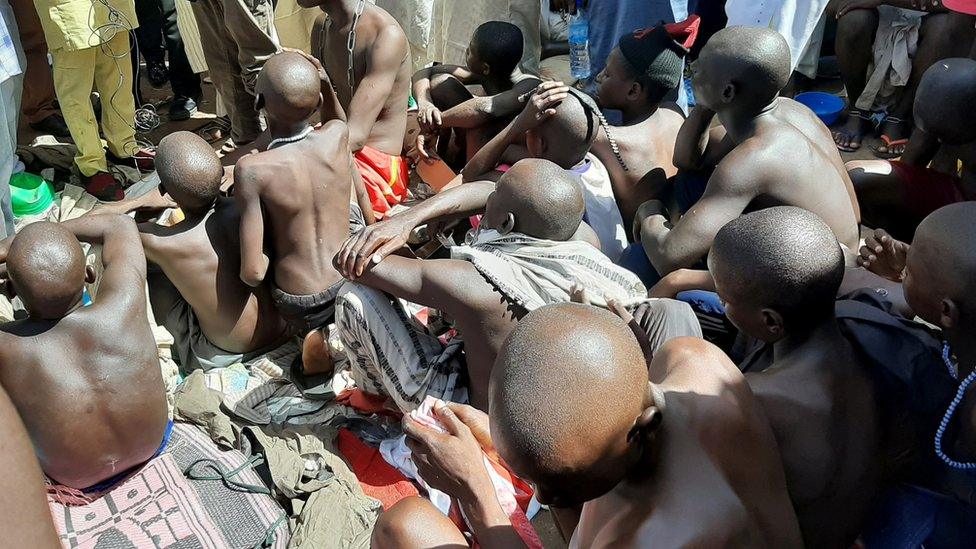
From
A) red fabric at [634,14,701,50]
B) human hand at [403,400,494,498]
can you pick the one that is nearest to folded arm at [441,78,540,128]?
red fabric at [634,14,701,50]

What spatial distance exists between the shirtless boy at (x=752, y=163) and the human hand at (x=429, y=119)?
155 centimetres

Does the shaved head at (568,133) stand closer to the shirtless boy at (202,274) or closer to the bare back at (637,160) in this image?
the bare back at (637,160)

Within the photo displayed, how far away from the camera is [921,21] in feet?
15.8

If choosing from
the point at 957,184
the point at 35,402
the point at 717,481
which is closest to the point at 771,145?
the point at 957,184

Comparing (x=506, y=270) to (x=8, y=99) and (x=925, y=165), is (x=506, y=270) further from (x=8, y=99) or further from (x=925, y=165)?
(x=8, y=99)

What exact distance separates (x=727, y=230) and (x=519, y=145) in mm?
1640

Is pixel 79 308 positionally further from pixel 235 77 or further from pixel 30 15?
pixel 30 15

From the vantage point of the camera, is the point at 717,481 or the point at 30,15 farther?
the point at 30,15

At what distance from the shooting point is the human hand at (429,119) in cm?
418

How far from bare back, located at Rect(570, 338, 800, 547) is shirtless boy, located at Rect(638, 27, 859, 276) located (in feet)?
3.91

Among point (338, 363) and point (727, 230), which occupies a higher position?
point (727, 230)

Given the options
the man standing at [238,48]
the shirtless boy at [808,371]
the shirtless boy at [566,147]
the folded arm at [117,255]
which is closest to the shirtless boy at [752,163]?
the shirtless boy at [566,147]

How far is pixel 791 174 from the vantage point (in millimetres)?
2826

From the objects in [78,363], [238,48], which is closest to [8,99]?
[238,48]
